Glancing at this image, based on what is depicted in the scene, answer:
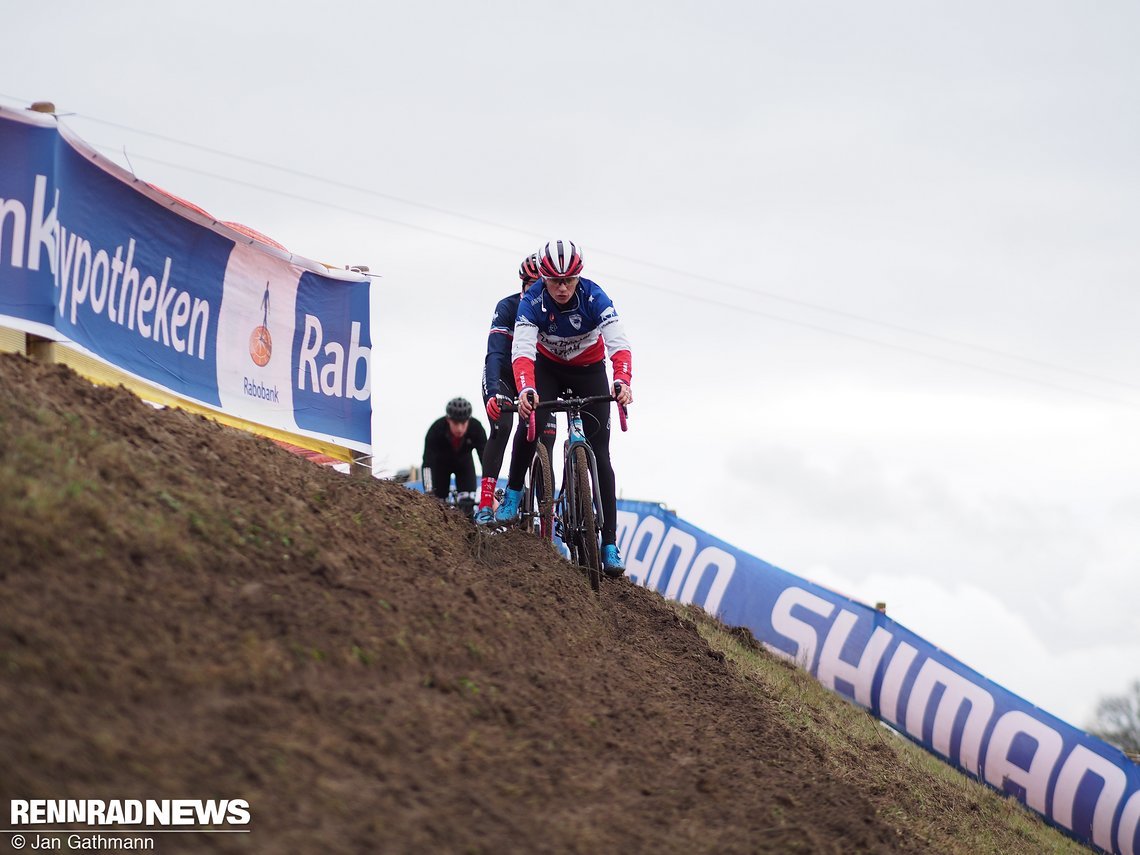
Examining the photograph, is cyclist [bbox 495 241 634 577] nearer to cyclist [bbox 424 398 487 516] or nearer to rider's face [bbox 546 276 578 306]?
rider's face [bbox 546 276 578 306]

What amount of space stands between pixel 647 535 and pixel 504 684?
37.7 ft

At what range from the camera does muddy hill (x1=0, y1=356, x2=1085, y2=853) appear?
14.5 ft

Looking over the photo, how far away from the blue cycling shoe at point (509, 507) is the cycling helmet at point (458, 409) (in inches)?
154

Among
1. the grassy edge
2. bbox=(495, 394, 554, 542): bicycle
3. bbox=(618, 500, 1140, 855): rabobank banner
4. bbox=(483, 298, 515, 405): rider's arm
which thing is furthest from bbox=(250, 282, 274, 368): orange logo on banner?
bbox=(618, 500, 1140, 855): rabobank banner

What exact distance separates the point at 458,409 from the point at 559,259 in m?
4.64

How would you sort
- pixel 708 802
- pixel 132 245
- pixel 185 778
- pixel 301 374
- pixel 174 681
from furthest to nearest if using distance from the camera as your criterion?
pixel 301 374
pixel 132 245
pixel 708 802
pixel 174 681
pixel 185 778

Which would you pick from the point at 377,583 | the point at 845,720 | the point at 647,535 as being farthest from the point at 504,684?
the point at 647,535

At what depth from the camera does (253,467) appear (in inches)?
292

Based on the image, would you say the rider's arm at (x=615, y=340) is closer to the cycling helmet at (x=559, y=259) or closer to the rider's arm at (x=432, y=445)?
the cycling helmet at (x=559, y=259)

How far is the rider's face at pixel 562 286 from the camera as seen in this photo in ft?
29.8

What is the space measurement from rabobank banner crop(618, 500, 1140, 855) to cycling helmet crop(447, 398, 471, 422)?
15.7 ft

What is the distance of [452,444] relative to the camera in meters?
13.5

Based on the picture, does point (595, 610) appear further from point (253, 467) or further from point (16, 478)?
point (16, 478)

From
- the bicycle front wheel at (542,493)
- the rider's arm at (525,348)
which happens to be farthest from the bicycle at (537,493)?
the rider's arm at (525,348)
